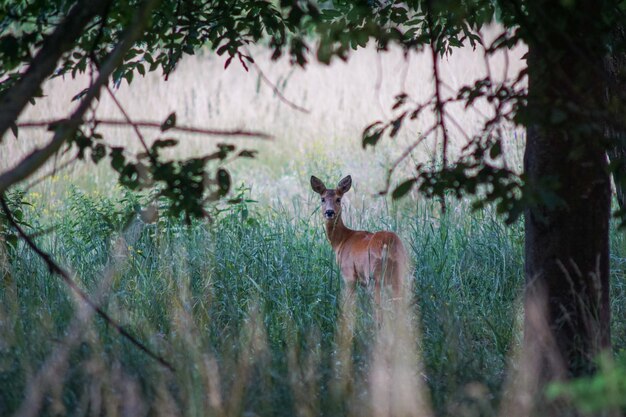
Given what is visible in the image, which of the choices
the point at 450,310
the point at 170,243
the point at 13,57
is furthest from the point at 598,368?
the point at 170,243

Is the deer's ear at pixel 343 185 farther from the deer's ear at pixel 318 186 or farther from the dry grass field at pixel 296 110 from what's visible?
the dry grass field at pixel 296 110

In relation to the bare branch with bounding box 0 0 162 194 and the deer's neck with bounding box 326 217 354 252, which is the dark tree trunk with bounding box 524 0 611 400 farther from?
the deer's neck with bounding box 326 217 354 252

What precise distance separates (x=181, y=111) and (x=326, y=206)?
20.7 ft

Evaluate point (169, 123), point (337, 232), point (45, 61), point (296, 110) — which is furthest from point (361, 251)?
point (296, 110)

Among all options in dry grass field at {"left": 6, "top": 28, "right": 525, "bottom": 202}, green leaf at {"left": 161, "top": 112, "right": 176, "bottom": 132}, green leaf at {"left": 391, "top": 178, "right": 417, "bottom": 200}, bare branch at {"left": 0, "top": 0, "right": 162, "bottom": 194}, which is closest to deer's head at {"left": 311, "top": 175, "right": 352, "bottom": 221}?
dry grass field at {"left": 6, "top": 28, "right": 525, "bottom": 202}

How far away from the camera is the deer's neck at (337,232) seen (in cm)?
771

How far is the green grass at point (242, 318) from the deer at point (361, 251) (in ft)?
0.46

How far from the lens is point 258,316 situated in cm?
471

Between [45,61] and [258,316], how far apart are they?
224 centimetres

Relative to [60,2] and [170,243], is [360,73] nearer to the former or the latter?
[170,243]

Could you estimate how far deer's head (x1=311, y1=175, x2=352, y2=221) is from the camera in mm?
7688

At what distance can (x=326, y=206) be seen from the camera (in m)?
7.78

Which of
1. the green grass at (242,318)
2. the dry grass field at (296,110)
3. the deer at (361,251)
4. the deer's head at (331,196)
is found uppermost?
the dry grass field at (296,110)

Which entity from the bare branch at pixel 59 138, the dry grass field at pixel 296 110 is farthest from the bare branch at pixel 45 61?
the dry grass field at pixel 296 110
